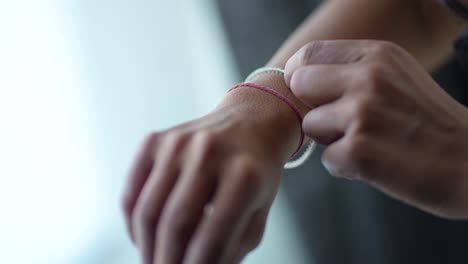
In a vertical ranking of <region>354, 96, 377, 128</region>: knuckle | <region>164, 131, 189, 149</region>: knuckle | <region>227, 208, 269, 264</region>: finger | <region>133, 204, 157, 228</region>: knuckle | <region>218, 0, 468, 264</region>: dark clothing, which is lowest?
<region>218, 0, 468, 264</region>: dark clothing

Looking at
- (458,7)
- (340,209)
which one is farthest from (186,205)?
(340,209)

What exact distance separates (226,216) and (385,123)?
146 millimetres

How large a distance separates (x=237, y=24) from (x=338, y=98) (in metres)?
0.55

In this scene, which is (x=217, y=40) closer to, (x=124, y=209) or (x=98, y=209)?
(x=98, y=209)

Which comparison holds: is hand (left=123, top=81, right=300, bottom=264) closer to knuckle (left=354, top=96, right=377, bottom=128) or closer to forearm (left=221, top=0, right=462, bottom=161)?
knuckle (left=354, top=96, right=377, bottom=128)

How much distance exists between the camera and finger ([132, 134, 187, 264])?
360 millimetres

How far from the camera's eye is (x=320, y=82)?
1.38ft

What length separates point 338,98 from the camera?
42 cm

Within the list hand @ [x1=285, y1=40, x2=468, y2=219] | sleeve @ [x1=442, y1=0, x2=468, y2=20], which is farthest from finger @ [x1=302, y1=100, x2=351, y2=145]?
sleeve @ [x1=442, y1=0, x2=468, y2=20]

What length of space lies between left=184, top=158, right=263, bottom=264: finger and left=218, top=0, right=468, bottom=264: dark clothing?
23.6 inches

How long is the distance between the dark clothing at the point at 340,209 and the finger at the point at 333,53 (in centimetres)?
49

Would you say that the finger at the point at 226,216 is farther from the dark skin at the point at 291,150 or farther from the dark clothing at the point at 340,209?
the dark clothing at the point at 340,209

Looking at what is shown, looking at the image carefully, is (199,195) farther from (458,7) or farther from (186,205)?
(458,7)

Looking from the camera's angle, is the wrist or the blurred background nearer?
the wrist
